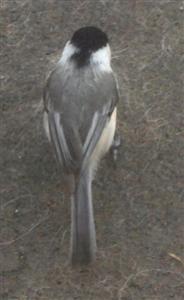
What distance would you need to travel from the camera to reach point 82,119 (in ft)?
13.9

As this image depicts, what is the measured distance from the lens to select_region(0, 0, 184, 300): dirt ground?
4.30 meters

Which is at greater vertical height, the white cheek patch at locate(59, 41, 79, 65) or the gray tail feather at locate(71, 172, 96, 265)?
the white cheek patch at locate(59, 41, 79, 65)

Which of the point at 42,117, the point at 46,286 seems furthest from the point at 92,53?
the point at 46,286

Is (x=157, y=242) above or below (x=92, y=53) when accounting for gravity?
below

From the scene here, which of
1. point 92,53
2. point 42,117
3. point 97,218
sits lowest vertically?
point 97,218

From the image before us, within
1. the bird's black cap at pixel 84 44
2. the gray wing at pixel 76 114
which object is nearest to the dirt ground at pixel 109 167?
the gray wing at pixel 76 114

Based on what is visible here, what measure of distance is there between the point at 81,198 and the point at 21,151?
0.88m

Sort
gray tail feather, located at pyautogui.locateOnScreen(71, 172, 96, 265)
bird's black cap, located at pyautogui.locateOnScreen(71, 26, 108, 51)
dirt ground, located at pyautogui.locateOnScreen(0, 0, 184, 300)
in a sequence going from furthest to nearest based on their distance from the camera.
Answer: bird's black cap, located at pyautogui.locateOnScreen(71, 26, 108, 51), dirt ground, located at pyautogui.locateOnScreen(0, 0, 184, 300), gray tail feather, located at pyautogui.locateOnScreen(71, 172, 96, 265)

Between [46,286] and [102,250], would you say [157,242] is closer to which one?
[102,250]

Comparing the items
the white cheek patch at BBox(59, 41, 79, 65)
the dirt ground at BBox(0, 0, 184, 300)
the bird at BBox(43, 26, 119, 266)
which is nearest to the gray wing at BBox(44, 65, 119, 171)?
the bird at BBox(43, 26, 119, 266)

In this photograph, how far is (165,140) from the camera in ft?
15.9

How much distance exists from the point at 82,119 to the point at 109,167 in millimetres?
660

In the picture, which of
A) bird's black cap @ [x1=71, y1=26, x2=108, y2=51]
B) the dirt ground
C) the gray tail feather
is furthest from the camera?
bird's black cap @ [x1=71, y1=26, x2=108, y2=51]

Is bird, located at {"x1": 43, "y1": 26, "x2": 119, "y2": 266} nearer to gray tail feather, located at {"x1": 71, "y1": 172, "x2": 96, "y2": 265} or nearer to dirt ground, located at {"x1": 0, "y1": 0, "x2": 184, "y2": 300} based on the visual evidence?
gray tail feather, located at {"x1": 71, "y1": 172, "x2": 96, "y2": 265}
